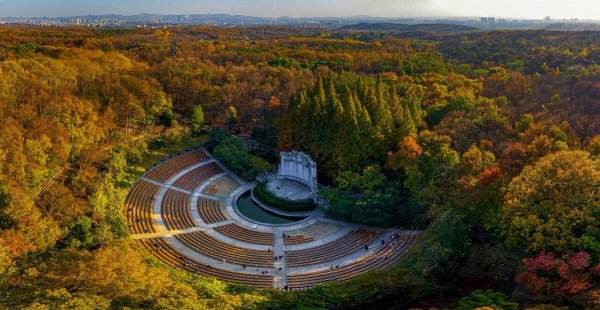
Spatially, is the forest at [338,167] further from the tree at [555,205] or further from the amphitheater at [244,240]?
the amphitheater at [244,240]

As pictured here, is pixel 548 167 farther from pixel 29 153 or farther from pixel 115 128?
pixel 115 128

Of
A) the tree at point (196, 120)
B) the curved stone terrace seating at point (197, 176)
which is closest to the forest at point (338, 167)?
the tree at point (196, 120)

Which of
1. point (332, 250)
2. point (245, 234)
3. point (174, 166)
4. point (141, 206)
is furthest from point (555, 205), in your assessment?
point (174, 166)

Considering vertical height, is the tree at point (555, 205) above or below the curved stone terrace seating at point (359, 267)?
above

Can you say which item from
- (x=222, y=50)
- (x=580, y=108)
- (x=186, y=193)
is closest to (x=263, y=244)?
(x=186, y=193)

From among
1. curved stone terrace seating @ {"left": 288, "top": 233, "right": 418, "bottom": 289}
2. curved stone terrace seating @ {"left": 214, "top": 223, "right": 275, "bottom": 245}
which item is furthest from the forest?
curved stone terrace seating @ {"left": 214, "top": 223, "right": 275, "bottom": 245}

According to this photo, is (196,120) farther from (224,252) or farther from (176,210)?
(224,252)

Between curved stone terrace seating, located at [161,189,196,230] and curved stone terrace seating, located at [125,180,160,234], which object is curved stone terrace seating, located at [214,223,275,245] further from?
curved stone terrace seating, located at [125,180,160,234]
